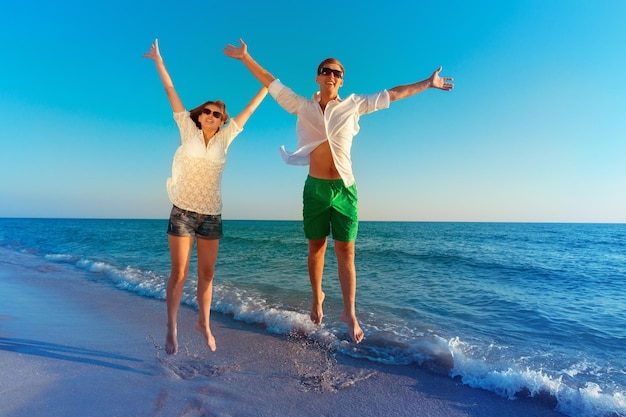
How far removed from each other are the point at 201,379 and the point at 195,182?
80.1 inches

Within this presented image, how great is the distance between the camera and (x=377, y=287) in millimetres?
11195

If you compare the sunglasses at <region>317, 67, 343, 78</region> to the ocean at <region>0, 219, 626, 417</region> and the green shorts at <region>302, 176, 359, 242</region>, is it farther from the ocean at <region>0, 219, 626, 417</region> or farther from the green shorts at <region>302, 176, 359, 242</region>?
the ocean at <region>0, 219, 626, 417</region>

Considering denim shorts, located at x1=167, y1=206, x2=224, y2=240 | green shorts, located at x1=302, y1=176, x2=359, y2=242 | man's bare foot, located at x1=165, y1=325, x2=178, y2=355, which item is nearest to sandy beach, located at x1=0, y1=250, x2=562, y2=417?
man's bare foot, located at x1=165, y1=325, x2=178, y2=355

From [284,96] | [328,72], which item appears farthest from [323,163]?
[328,72]

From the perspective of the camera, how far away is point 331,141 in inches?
139

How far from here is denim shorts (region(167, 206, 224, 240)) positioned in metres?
3.69

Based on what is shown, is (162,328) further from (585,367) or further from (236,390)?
(585,367)

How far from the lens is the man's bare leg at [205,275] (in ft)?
12.8

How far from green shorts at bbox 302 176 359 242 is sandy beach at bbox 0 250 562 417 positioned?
1.61m

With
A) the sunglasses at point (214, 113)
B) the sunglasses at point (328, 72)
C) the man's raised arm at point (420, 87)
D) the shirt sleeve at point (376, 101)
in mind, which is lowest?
the sunglasses at point (214, 113)

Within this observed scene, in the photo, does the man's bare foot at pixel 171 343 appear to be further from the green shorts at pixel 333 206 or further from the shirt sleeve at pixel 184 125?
the shirt sleeve at pixel 184 125

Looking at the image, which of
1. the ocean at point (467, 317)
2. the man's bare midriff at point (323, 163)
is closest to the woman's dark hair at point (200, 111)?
the man's bare midriff at point (323, 163)

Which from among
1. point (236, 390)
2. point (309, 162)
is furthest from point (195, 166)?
point (236, 390)

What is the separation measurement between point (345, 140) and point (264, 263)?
44.9 ft
